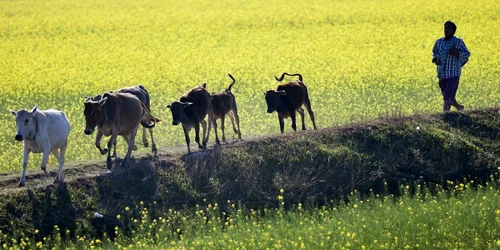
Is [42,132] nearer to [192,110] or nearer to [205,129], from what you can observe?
[192,110]

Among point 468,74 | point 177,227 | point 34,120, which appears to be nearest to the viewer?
point 177,227

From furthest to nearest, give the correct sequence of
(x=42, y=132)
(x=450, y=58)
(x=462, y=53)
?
(x=450, y=58)
(x=462, y=53)
(x=42, y=132)

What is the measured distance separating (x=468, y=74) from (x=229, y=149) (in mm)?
13605

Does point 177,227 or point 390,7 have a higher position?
point 390,7

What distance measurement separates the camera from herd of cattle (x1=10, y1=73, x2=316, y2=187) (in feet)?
50.3

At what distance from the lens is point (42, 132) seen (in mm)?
15406

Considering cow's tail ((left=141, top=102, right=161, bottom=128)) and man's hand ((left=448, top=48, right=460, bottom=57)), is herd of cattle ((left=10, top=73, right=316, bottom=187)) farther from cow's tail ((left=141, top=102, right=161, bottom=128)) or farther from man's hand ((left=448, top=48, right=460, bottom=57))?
man's hand ((left=448, top=48, right=460, bottom=57))

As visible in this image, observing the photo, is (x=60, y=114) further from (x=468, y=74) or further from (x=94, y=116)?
(x=468, y=74)

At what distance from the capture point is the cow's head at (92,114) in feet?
51.6

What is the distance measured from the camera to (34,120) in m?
15.3

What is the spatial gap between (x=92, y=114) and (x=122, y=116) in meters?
1.10

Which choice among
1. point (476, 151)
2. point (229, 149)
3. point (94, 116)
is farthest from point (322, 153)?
point (94, 116)

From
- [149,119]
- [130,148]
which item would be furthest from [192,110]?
[130,148]

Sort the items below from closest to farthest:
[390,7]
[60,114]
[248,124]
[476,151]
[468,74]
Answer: [60,114]
[476,151]
[248,124]
[468,74]
[390,7]
